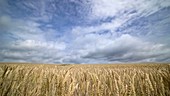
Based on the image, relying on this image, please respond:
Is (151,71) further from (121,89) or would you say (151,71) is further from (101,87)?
(101,87)

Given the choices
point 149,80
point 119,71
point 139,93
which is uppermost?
point 119,71

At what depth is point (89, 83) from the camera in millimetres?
6020

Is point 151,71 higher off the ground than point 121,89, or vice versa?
point 151,71

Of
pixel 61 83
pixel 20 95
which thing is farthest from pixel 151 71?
pixel 20 95

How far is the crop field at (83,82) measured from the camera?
19.3ft

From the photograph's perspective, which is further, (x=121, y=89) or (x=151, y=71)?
(x=151, y=71)

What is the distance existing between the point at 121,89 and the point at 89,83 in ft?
3.94

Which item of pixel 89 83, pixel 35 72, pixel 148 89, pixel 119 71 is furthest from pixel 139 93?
pixel 35 72

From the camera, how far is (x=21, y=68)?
261 inches

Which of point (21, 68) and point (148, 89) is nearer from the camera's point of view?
point (148, 89)

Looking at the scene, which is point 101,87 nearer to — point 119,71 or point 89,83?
point 89,83

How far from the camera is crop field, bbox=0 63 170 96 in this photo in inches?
232

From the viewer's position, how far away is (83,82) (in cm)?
604

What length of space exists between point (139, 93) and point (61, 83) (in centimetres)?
292
